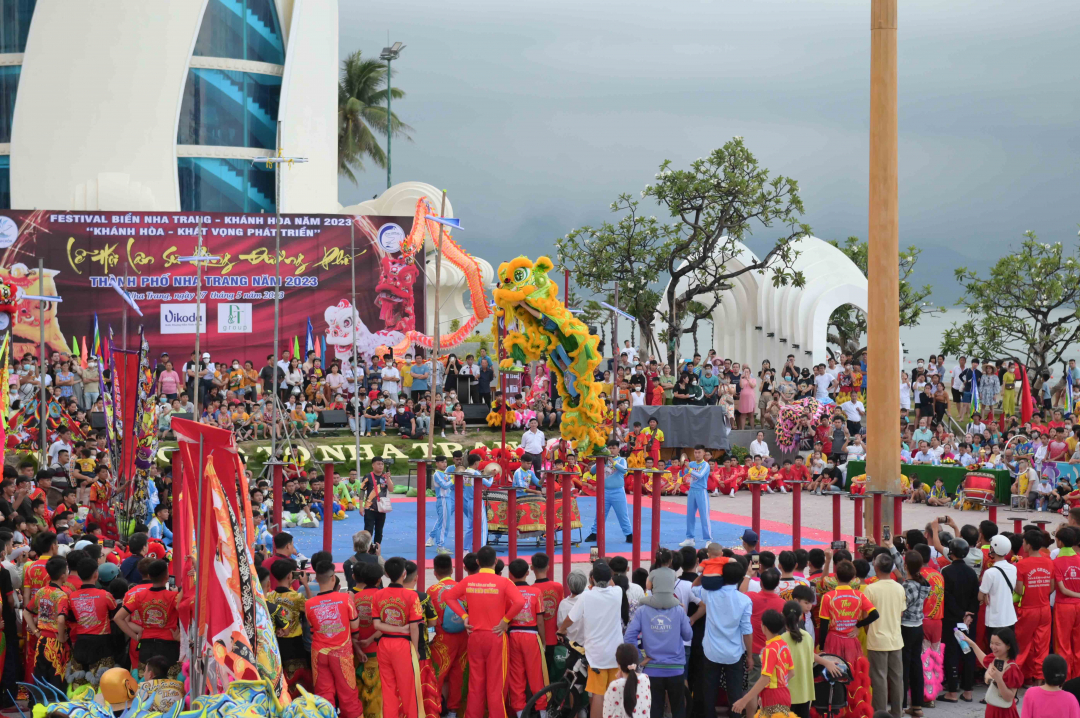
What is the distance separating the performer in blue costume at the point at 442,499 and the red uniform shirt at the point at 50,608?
6092mm

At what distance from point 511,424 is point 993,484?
9385mm

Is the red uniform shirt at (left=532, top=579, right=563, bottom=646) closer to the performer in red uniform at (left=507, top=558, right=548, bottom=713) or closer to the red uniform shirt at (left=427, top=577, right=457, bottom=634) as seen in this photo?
the performer in red uniform at (left=507, top=558, right=548, bottom=713)

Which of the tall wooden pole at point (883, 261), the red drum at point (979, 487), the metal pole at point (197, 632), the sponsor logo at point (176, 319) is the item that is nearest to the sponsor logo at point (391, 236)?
the sponsor logo at point (176, 319)

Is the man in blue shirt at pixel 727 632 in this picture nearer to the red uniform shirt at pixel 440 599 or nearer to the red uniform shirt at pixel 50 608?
the red uniform shirt at pixel 440 599

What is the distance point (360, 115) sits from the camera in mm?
45344

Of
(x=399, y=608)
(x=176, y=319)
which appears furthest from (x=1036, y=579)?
(x=176, y=319)

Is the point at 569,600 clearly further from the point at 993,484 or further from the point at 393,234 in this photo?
the point at 393,234

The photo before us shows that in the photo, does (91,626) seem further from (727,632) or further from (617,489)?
(617,489)

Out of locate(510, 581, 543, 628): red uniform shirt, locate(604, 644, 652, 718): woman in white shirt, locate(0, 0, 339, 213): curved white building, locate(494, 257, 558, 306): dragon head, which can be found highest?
locate(0, 0, 339, 213): curved white building

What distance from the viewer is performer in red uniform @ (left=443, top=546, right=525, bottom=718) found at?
7.97m

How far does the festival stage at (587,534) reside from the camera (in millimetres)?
14898

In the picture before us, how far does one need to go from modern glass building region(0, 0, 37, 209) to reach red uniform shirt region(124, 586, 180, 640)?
26196 mm

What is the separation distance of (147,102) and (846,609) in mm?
26920

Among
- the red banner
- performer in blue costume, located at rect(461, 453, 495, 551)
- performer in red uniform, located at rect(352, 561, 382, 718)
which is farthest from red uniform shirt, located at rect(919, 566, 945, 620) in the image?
the red banner
